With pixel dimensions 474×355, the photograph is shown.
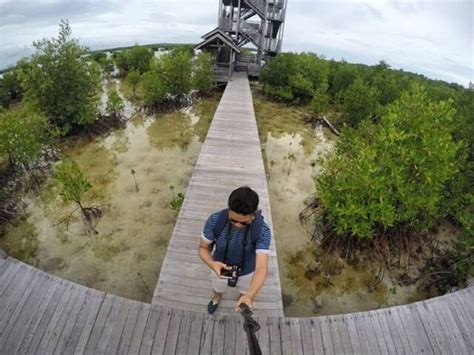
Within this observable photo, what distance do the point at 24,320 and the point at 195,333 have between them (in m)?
2.20

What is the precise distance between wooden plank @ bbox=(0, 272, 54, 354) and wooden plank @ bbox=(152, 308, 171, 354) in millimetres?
1594

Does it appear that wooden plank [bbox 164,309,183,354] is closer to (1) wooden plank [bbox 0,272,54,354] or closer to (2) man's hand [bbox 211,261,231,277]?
(2) man's hand [bbox 211,261,231,277]

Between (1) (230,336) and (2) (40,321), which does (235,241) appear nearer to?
(1) (230,336)

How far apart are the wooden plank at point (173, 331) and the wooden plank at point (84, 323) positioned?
993mm

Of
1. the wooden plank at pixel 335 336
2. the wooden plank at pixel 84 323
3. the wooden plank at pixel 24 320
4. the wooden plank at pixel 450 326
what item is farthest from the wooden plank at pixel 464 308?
the wooden plank at pixel 24 320

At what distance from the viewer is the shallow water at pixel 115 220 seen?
22.4 ft

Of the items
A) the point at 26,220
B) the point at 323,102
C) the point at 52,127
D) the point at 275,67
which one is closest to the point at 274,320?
the point at 26,220

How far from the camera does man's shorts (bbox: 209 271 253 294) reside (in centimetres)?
355

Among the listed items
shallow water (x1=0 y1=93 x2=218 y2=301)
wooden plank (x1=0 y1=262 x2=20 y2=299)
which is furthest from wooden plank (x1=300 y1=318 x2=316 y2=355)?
wooden plank (x1=0 y1=262 x2=20 y2=299)

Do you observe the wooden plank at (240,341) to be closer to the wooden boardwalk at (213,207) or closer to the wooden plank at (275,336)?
the wooden plank at (275,336)

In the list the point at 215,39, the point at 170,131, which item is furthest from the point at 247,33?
the point at 170,131

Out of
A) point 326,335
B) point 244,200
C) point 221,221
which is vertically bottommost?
point 326,335

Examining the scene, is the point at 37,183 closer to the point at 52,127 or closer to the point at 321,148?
the point at 52,127

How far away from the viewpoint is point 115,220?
837cm
